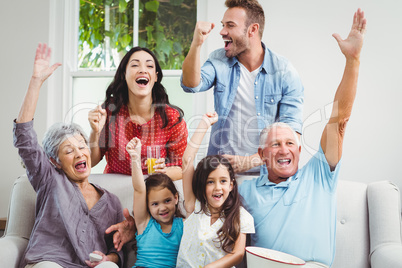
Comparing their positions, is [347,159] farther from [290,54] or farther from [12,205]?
[12,205]

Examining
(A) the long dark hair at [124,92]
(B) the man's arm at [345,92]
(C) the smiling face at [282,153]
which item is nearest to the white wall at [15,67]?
(A) the long dark hair at [124,92]

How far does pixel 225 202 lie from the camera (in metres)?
1.54

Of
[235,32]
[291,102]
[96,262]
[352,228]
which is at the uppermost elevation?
[235,32]

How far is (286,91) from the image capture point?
1.98 meters

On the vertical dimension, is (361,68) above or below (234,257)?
above

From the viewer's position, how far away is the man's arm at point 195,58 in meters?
1.66

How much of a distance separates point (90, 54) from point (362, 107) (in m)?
1.70

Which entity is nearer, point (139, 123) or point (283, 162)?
point (283, 162)

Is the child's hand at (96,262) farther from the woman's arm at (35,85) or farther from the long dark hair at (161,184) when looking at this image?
the woman's arm at (35,85)

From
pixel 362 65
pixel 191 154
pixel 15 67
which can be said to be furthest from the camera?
pixel 15 67

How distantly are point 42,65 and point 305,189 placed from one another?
1.04 metres

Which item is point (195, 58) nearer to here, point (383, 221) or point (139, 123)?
point (139, 123)

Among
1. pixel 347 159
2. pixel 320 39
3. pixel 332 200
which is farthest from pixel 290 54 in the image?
pixel 332 200

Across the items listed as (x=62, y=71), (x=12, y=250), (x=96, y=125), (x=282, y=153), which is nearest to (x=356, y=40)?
(x=282, y=153)
